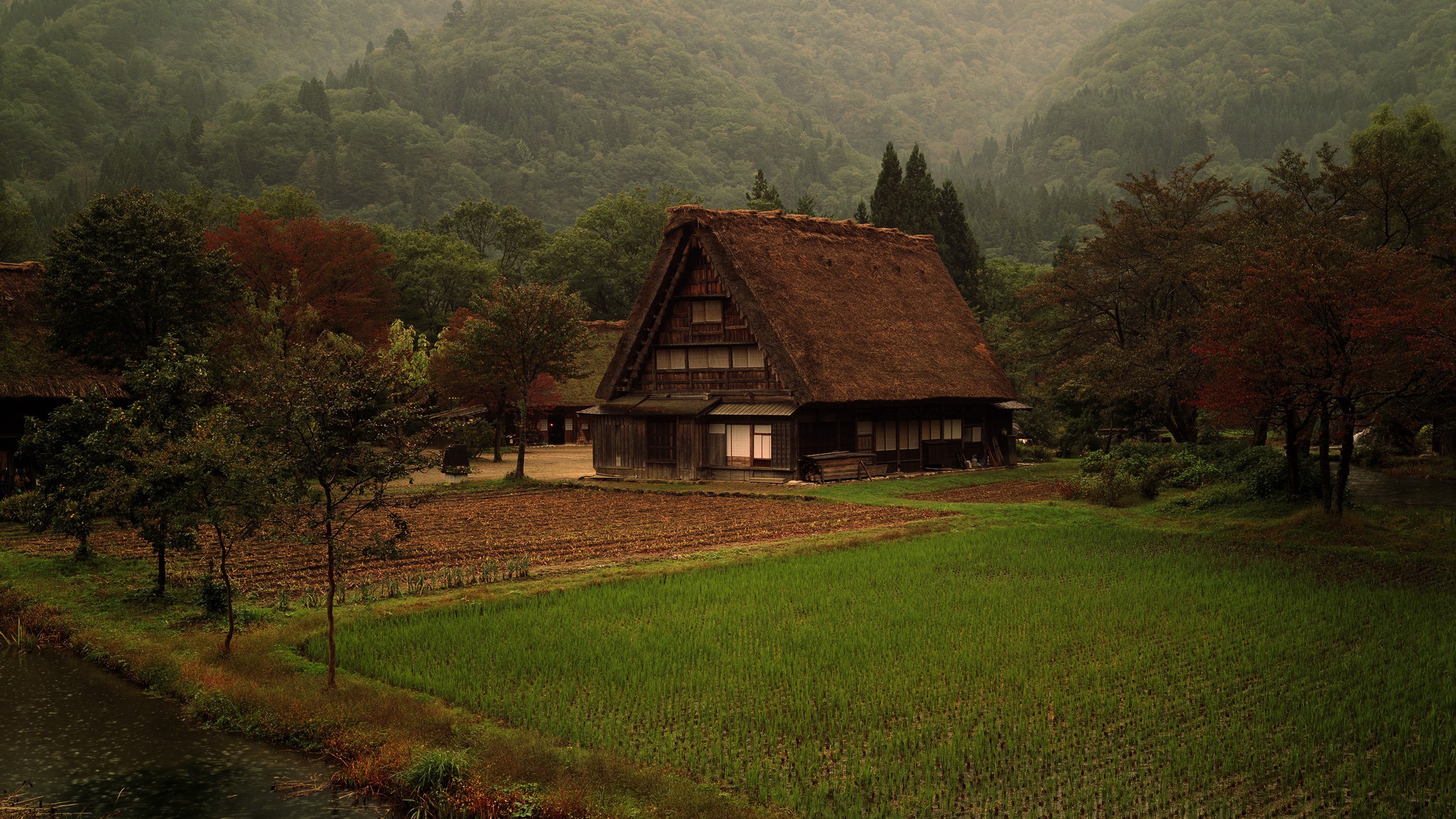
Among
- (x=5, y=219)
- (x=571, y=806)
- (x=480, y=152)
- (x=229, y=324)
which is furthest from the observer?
(x=480, y=152)

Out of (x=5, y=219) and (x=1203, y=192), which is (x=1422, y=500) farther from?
(x=5, y=219)

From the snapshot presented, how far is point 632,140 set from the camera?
6890 inches

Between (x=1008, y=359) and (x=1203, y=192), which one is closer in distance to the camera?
(x=1203, y=192)

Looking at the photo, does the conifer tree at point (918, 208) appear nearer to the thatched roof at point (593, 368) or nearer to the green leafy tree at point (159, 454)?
the thatched roof at point (593, 368)

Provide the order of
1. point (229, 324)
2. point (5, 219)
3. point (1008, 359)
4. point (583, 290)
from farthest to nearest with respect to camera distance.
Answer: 1. point (583, 290)
2. point (5, 219)
3. point (1008, 359)
4. point (229, 324)

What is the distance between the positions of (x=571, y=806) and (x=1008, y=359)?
37.8 metres

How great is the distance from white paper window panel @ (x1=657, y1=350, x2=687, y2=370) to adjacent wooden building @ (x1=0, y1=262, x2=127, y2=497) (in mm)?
18701

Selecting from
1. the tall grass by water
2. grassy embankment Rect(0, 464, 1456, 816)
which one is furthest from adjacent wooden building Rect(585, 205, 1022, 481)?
the tall grass by water

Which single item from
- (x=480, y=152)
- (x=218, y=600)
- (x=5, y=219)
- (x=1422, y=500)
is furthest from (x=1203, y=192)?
(x=480, y=152)

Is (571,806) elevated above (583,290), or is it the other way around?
(583,290)

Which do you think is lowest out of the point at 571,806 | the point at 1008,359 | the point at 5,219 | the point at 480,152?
the point at 571,806

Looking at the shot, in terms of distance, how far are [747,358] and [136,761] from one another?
29283 millimetres

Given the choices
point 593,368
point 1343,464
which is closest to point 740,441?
point 1343,464

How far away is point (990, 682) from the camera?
420 inches
